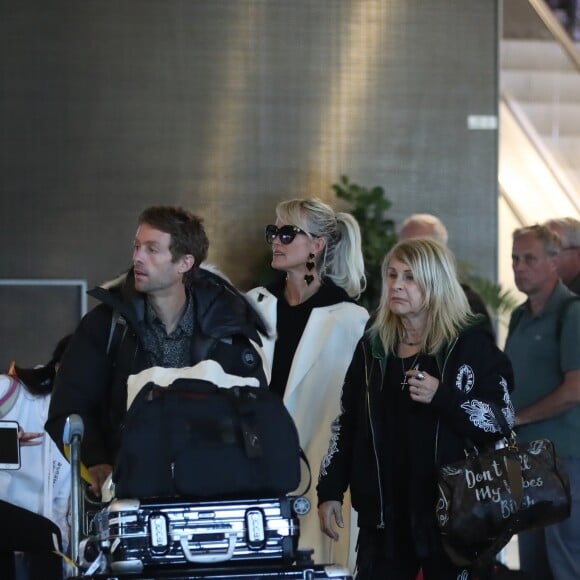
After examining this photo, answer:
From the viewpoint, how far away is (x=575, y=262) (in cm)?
591

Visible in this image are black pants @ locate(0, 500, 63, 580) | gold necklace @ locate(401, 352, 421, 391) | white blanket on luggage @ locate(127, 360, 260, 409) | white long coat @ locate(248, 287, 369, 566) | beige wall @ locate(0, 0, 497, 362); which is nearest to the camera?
white blanket on luggage @ locate(127, 360, 260, 409)

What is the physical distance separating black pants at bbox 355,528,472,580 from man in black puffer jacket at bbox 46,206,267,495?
2.01 ft

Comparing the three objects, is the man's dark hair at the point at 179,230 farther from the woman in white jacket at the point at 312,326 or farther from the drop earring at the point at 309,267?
the drop earring at the point at 309,267

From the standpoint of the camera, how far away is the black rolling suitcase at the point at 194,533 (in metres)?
3.15

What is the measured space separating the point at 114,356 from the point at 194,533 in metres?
1.05

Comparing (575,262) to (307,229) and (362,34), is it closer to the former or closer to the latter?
(307,229)

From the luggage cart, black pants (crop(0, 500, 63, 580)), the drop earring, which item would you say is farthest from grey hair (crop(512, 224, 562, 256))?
the luggage cart

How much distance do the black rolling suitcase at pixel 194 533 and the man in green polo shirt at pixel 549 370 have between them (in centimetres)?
241

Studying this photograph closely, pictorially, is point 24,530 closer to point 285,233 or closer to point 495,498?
point 285,233

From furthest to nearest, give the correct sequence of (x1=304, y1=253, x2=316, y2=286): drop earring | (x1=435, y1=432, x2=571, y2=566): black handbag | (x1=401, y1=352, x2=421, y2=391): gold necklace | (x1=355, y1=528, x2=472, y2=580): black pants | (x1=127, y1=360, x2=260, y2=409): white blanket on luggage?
(x1=304, y1=253, x2=316, y2=286): drop earring
(x1=401, y1=352, x2=421, y2=391): gold necklace
(x1=355, y1=528, x2=472, y2=580): black pants
(x1=435, y1=432, x2=571, y2=566): black handbag
(x1=127, y1=360, x2=260, y2=409): white blanket on luggage

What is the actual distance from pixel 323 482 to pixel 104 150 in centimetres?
448

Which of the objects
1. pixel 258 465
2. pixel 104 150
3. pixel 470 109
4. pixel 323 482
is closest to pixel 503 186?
pixel 470 109

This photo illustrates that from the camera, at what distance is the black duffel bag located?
10.6 feet

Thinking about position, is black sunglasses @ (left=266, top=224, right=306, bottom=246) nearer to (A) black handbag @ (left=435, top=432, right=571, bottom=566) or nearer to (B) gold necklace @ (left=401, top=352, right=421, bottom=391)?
(B) gold necklace @ (left=401, top=352, right=421, bottom=391)
